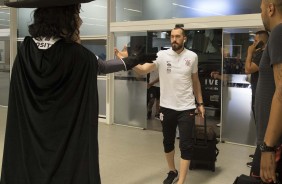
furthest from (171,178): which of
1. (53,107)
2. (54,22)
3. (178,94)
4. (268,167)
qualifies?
(54,22)

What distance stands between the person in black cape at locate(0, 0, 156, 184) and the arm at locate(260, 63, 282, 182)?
790 mm

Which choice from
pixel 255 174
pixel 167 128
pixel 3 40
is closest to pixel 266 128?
pixel 255 174

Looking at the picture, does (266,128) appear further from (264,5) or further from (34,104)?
(34,104)

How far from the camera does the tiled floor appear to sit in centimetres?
370

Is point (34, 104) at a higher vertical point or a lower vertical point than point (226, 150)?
higher

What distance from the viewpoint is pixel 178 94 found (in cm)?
330

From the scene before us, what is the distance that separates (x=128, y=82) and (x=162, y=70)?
3.18 m

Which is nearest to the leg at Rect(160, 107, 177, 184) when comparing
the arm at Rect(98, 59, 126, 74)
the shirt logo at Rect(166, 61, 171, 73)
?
the shirt logo at Rect(166, 61, 171, 73)

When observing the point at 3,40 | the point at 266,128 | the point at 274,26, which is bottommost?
the point at 266,128

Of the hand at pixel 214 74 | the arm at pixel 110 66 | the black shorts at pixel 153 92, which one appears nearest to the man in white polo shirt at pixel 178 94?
the arm at pixel 110 66

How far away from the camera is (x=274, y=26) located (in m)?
1.55

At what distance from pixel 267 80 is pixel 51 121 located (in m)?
1.05

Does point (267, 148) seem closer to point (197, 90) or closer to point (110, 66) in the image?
point (110, 66)

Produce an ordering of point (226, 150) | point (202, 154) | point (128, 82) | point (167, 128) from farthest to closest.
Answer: point (128, 82) < point (226, 150) < point (202, 154) < point (167, 128)
